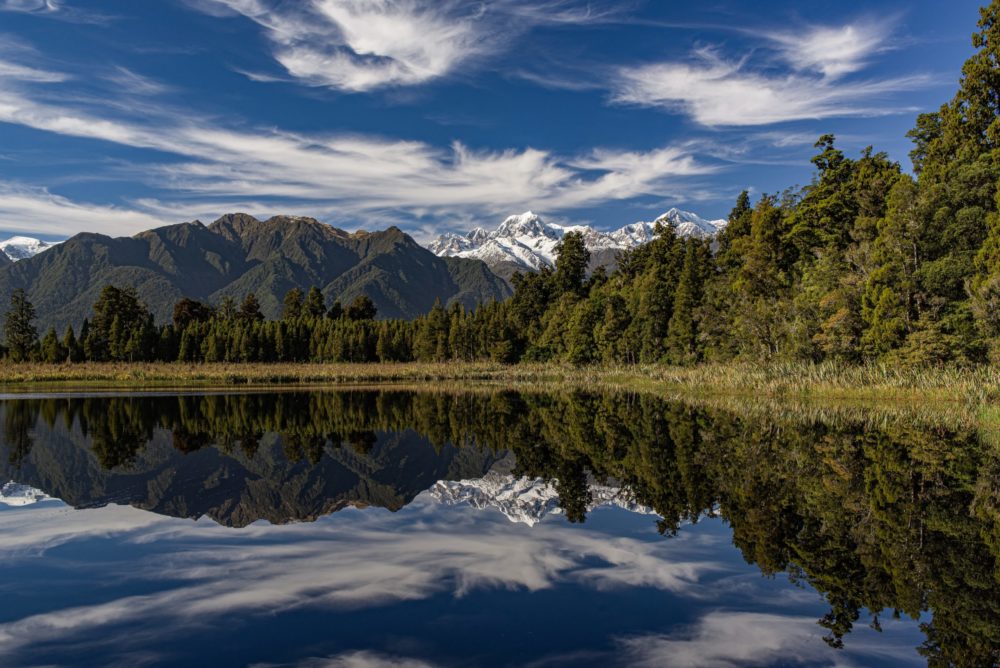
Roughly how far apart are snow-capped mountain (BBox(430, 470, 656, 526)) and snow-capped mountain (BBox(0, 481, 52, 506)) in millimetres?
8039

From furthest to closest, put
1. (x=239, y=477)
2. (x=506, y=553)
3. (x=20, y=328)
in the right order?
1. (x=20, y=328)
2. (x=239, y=477)
3. (x=506, y=553)

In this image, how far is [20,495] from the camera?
13.6 meters

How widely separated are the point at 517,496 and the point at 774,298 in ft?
179

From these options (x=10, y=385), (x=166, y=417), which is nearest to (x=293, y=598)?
(x=166, y=417)

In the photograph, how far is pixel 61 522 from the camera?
1142 centimetres

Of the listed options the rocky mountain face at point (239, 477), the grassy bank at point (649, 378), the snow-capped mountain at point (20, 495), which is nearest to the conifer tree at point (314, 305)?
the grassy bank at point (649, 378)

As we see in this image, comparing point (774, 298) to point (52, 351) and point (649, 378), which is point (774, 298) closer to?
point (649, 378)

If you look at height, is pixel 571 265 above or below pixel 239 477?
above

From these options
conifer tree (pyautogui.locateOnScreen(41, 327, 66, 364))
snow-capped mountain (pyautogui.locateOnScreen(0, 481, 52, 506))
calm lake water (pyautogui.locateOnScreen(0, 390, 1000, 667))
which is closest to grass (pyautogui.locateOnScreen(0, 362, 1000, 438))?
conifer tree (pyautogui.locateOnScreen(41, 327, 66, 364))

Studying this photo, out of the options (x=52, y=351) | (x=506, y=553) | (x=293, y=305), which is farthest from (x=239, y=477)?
(x=293, y=305)

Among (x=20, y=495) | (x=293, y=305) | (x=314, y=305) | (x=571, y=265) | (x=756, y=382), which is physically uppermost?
(x=571, y=265)

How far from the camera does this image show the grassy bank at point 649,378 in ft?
104

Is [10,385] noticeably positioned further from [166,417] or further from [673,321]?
[673,321]

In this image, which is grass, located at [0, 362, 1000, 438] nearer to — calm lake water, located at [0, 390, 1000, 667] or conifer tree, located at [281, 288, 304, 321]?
calm lake water, located at [0, 390, 1000, 667]
